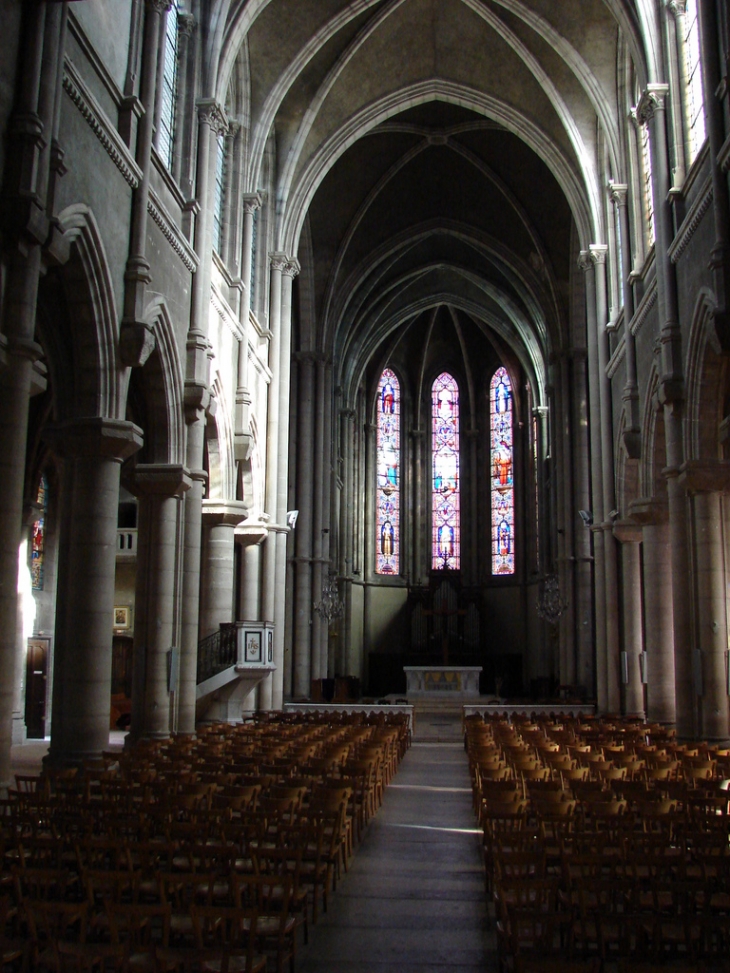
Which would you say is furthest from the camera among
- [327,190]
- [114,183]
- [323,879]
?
[327,190]

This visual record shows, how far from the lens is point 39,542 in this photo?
93.6 ft

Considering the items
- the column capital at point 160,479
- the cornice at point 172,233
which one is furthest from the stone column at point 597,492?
the column capital at point 160,479

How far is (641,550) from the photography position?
27.7 meters

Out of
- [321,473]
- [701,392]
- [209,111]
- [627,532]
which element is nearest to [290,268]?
[209,111]

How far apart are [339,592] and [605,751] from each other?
102ft

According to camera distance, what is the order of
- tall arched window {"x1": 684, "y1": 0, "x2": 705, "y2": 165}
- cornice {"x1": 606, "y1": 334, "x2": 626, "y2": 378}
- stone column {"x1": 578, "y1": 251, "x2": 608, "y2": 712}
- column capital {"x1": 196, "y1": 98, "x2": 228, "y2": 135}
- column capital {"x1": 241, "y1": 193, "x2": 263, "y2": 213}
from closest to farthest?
tall arched window {"x1": 684, "y1": 0, "x2": 705, "y2": 165}
column capital {"x1": 196, "y1": 98, "x2": 228, "y2": 135}
cornice {"x1": 606, "y1": 334, "x2": 626, "y2": 378}
column capital {"x1": 241, "y1": 193, "x2": 263, "y2": 213}
stone column {"x1": 578, "y1": 251, "x2": 608, "y2": 712}

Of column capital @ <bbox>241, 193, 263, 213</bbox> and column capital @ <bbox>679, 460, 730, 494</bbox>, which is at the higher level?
column capital @ <bbox>241, 193, 263, 213</bbox>

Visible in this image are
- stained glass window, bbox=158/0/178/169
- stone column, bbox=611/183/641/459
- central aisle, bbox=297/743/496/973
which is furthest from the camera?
stone column, bbox=611/183/641/459

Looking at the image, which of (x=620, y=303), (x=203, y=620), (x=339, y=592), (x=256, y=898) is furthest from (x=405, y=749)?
(x=339, y=592)

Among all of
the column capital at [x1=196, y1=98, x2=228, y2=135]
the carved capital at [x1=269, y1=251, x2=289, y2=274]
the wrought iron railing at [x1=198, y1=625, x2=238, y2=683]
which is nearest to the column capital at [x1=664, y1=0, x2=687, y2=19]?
the column capital at [x1=196, y1=98, x2=228, y2=135]

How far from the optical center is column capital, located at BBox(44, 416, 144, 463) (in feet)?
51.6

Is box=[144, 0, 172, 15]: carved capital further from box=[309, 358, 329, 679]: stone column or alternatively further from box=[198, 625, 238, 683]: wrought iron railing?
box=[309, 358, 329, 679]: stone column

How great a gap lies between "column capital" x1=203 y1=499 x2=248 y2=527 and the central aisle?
10714mm

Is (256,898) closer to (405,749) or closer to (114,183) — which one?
(114,183)
